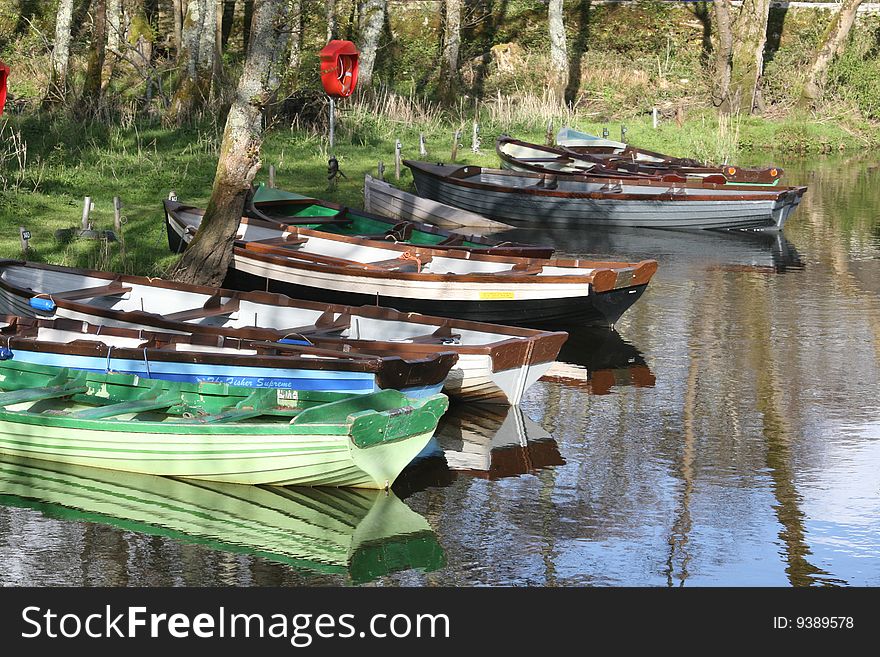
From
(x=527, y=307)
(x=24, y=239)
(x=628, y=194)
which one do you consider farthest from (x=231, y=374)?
(x=628, y=194)

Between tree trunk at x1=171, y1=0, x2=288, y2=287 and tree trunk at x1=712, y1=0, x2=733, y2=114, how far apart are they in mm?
24373

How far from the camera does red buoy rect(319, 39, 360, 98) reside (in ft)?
78.1

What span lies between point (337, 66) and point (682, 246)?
7.25m

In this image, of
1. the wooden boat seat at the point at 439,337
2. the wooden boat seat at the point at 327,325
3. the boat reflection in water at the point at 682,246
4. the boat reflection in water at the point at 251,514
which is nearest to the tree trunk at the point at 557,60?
the boat reflection in water at the point at 682,246

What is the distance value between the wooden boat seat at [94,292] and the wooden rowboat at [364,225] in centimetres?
375

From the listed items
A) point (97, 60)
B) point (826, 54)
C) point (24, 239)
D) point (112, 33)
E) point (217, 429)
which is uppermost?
point (826, 54)

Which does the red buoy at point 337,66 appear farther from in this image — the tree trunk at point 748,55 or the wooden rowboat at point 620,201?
the tree trunk at point 748,55

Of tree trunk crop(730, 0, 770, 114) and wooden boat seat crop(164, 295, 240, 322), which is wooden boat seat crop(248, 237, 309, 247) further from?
tree trunk crop(730, 0, 770, 114)

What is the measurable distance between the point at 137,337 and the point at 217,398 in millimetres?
1081

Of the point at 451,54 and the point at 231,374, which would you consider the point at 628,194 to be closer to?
the point at 451,54

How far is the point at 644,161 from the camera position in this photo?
28.1 meters
